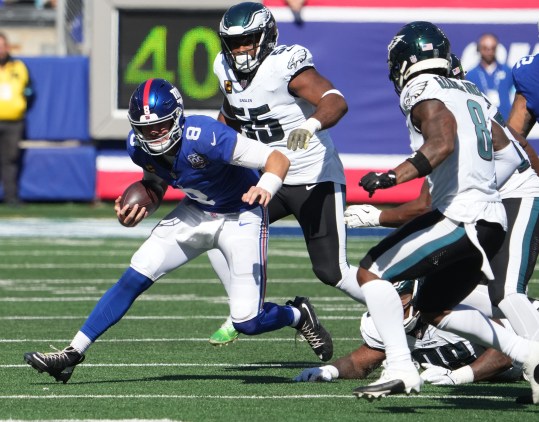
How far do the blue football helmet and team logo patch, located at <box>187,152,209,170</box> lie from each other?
0.30 feet

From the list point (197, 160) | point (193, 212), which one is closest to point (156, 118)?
point (197, 160)

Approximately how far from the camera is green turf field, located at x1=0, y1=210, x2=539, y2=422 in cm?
496

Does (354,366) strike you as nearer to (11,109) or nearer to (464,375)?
(464,375)

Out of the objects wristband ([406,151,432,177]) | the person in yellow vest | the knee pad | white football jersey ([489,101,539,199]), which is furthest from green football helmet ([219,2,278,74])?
the person in yellow vest

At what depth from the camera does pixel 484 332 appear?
501 cm

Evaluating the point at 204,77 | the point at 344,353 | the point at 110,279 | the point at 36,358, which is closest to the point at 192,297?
the point at 110,279

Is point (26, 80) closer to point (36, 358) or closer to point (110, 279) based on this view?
point (110, 279)

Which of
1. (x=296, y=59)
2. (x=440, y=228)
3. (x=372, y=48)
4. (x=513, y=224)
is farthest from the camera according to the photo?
(x=372, y=48)

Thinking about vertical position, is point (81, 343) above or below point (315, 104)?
below

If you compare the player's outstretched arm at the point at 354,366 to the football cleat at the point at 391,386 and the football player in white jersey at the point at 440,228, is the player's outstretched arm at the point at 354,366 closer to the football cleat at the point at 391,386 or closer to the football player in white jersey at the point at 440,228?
the football player in white jersey at the point at 440,228

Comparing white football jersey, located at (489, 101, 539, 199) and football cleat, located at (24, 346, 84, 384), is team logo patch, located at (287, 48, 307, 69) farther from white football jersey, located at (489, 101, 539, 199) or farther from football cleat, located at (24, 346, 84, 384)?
football cleat, located at (24, 346, 84, 384)

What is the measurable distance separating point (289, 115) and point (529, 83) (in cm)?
117

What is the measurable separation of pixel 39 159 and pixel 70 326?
7540 millimetres

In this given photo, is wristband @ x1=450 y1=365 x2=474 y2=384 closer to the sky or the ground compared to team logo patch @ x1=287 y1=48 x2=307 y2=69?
closer to the ground
